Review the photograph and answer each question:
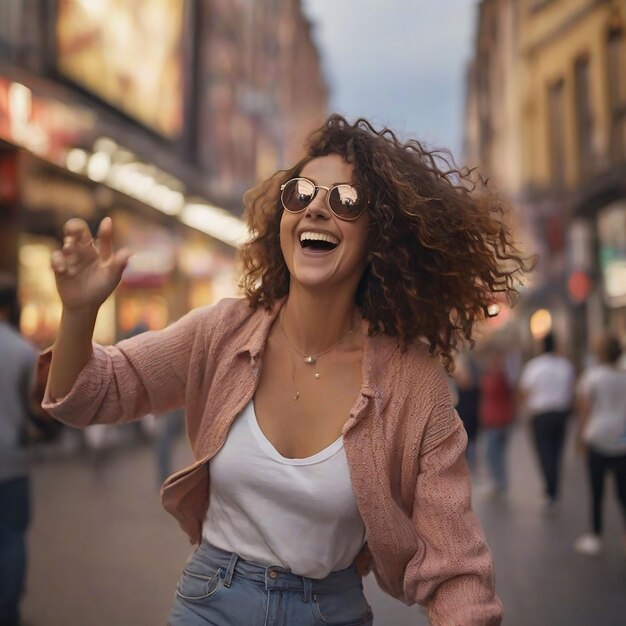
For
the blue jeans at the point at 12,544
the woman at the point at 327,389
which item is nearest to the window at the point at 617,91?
the blue jeans at the point at 12,544

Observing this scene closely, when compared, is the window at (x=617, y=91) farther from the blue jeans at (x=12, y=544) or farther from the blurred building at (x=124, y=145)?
the blue jeans at (x=12, y=544)

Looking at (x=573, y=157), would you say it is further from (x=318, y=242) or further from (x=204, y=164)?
(x=318, y=242)

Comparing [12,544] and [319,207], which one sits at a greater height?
[319,207]

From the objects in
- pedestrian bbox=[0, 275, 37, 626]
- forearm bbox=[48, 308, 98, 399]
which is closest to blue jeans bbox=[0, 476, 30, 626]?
pedestrian bbox=[0, 275, 37, 626]

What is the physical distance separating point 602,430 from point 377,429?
5.75 meters

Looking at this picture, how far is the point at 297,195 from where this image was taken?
235 centimetres

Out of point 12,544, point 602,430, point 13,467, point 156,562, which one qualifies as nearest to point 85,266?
point 13,467

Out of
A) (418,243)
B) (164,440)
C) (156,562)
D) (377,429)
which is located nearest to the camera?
(377,429)

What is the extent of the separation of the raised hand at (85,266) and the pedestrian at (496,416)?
337 inches

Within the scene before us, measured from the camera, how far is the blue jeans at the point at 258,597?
6.98 ft

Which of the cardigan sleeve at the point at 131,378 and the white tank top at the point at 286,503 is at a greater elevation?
the cardigan sleeve at the point at 131,378

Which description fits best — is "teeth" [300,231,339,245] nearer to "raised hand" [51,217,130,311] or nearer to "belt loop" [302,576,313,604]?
"raised hand" [51,217,130,311]

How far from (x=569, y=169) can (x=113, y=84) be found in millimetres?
15459

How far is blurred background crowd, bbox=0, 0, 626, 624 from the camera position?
1200 centimetres
